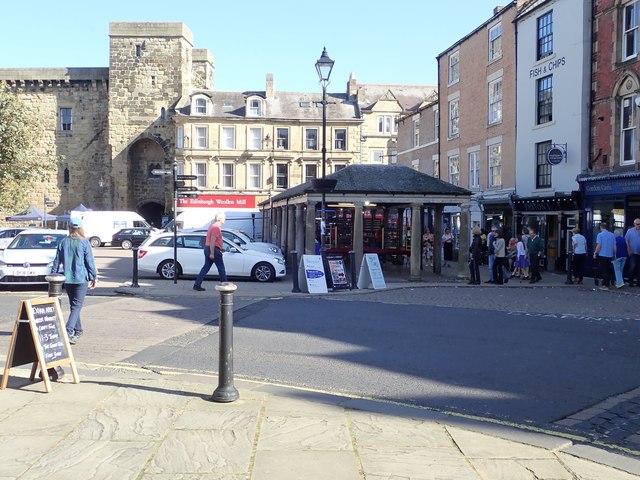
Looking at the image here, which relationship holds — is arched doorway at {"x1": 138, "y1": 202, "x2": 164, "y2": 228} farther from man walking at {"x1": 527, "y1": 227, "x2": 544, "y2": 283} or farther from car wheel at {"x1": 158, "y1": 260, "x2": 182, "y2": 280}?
man walking at {"x1": 527, "y1": 227, "x2": 544, "y2": 283}

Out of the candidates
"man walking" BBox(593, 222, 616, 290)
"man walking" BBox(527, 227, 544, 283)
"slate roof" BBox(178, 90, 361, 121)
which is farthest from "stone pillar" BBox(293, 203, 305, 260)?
"slate roof" BBox(178, 90, 361, 121)

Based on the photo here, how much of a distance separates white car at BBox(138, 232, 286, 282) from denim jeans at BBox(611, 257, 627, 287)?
9093 mm

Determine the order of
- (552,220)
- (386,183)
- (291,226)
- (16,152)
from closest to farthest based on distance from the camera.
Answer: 1. (386,183)
2. (552,220)
3. (291,226)
4. (16,152)

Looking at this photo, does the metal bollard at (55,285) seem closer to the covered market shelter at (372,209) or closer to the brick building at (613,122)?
the covered market shelter at (372,209)

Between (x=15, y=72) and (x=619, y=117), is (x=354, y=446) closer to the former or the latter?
(x=619, y=117)

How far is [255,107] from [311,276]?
3766cm

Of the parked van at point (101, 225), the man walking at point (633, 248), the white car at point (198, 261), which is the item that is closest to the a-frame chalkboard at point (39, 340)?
the white car at point (198, 261)

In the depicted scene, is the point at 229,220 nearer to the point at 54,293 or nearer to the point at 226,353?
the point at 54,293

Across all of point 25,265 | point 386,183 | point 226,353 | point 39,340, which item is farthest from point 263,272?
point 226,353

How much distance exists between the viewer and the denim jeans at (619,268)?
17.5 m

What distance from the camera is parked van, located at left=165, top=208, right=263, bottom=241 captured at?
3684 centimetres

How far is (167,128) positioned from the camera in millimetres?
54844

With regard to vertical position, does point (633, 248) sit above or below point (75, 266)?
below

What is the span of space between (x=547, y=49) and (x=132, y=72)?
133 ft
